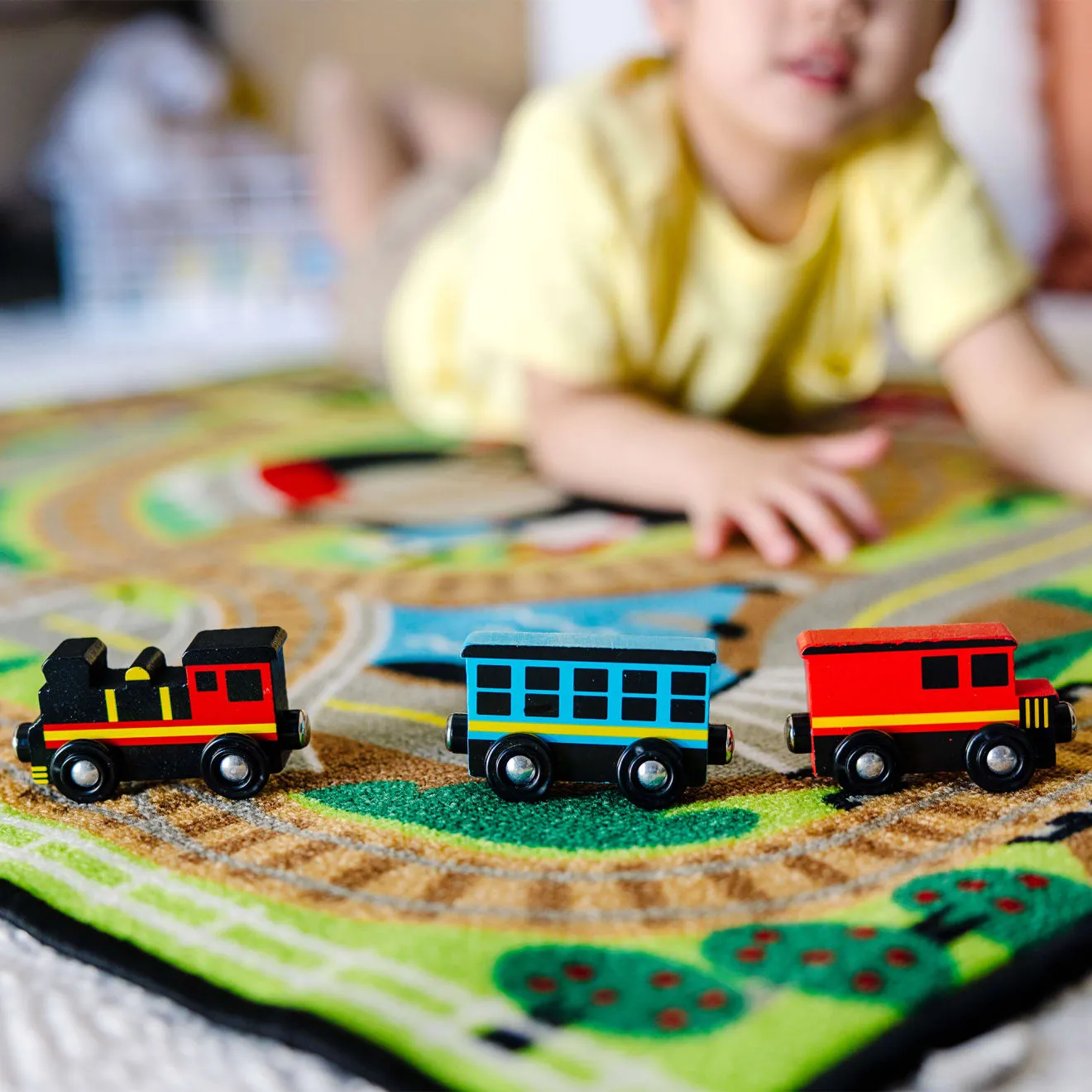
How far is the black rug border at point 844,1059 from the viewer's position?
9.7 inches

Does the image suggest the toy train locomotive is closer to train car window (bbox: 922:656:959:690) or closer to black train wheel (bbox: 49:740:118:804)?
black train wheel (bbox: 49:740:118:804)

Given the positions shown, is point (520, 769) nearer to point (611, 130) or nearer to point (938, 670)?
point (938, 670)

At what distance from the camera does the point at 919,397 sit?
99 centimetres

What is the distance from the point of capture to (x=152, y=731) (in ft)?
1.20

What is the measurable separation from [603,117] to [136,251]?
1.10m

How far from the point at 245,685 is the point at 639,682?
12 cm

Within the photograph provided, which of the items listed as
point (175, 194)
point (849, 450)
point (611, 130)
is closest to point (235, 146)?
point (175, 194)

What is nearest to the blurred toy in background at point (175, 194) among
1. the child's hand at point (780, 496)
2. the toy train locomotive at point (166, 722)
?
the child's hand at point (780, 496)

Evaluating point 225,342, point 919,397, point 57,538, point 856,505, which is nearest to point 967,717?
point 856,505

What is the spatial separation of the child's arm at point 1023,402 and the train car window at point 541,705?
0.43 meters

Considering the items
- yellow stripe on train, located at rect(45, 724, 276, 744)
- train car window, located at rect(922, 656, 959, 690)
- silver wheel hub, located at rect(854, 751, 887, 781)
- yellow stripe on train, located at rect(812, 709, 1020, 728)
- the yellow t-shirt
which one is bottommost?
silver wheel hub, located at rect(854, 751, 887, 781)

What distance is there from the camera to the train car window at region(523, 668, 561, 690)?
0.35 meters

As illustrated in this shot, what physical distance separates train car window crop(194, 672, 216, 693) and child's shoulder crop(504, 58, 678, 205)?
1.52ft

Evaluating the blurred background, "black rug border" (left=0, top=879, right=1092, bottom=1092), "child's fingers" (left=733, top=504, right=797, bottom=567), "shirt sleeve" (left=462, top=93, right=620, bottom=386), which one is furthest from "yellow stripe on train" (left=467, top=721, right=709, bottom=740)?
the blurred background
